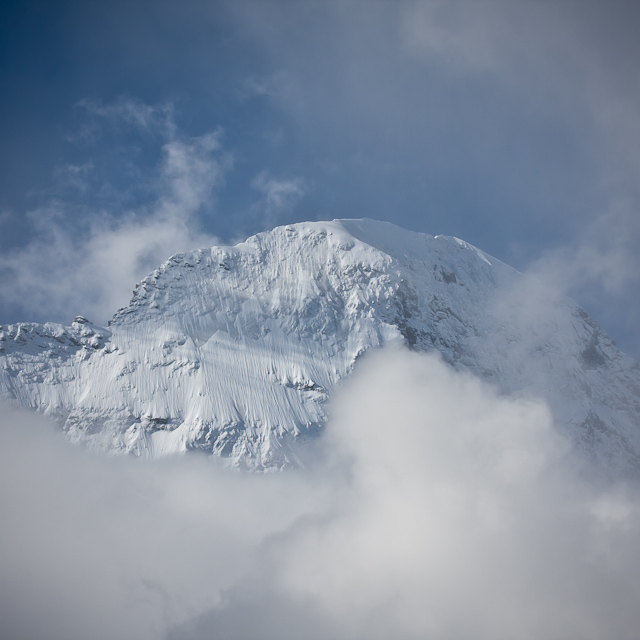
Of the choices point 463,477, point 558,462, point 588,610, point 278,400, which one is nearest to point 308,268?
point 278,400

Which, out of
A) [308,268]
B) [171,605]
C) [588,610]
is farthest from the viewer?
[308,268]

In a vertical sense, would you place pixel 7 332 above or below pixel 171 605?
above

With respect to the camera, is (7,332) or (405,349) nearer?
(7,332)

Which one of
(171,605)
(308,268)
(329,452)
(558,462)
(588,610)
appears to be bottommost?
(171,605)

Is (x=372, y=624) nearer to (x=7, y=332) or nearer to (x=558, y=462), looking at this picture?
(x=558, y=462)

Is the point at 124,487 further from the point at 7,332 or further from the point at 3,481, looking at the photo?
the point at 7,332

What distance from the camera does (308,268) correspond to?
644 ft

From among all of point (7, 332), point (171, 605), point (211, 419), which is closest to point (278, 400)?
point (211, 419)

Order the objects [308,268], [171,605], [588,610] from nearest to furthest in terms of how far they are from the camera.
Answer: [171,605]
[588,610]
[308,268]

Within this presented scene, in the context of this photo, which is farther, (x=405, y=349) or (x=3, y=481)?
(x=405, y=349)

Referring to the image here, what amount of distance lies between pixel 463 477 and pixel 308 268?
7395 cm

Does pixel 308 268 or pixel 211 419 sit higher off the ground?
pixel 308 268

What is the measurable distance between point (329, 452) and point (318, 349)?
2841 cm

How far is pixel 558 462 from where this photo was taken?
626ft
